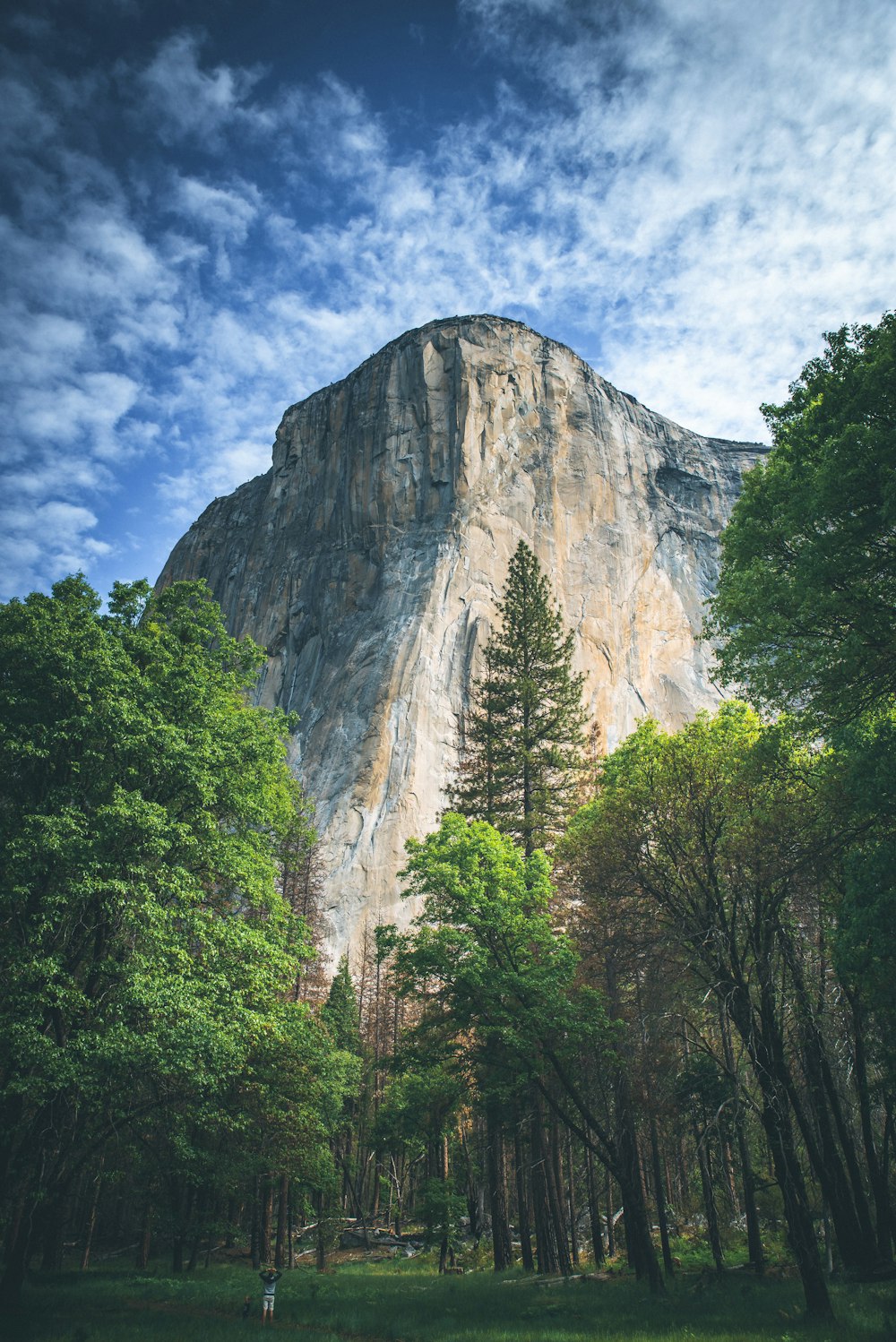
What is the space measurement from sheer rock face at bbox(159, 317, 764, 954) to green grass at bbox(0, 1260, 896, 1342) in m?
44.1

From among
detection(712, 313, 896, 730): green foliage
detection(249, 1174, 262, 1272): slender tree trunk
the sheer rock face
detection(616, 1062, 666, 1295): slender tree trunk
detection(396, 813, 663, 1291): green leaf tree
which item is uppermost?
the sheer rock face

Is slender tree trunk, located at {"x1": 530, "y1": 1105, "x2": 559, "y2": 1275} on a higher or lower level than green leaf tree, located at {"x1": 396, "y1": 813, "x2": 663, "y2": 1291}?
lower

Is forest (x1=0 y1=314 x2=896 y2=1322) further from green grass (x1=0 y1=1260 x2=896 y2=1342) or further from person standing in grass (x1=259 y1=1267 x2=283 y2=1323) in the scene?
person standing in grass (x1=259 y1=1267 x2=283 y2=1323)

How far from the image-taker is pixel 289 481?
99.2m

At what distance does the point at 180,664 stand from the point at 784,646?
11.2 m

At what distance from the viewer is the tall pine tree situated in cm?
2220

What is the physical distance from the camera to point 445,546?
3014 inches

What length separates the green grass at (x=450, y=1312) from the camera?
970 cm

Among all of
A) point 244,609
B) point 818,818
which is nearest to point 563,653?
point 818,818

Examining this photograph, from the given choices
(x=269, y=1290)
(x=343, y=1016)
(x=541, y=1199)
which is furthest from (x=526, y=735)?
(x=343, y=1016)

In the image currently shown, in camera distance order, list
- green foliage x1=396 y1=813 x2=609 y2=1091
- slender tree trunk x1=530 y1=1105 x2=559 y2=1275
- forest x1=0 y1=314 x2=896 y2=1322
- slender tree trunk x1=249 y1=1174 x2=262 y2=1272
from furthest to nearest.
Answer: slender tree trunk x1=249 y1=1174 x2=262 y2=1272, slender tree trunk x1=530 y1=1105 x2=559 y2=1275, green foliage x1=396 y1=813 x2=609 y2=1091, forest x1=0 y1=314 x2=896 y2=1322

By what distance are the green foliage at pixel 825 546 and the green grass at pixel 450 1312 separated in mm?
8411

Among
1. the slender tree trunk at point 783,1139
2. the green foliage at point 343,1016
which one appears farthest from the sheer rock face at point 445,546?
the slender tree trunk at point 783,1139

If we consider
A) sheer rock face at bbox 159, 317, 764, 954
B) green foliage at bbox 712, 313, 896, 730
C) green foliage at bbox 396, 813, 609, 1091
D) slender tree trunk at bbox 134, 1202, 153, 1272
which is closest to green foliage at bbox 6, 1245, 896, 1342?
slender tree trunk at bbox 134, 1202, 153, 1272
